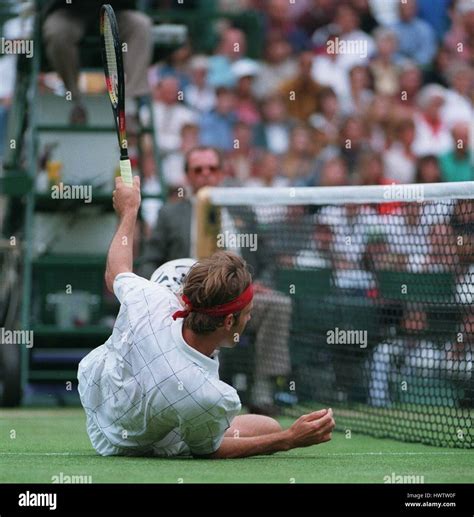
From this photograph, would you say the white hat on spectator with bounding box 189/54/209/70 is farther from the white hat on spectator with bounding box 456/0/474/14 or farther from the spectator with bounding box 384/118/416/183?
the white hat on spectator with bounding box 456/0/474/14

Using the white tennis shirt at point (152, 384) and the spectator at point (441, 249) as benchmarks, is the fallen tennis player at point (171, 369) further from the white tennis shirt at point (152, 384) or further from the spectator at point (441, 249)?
the spectator at point (441, 249)

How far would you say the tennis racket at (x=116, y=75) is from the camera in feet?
20.8

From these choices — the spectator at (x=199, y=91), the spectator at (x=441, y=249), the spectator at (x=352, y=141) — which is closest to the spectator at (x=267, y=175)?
the spectator at (x=352, y=141)

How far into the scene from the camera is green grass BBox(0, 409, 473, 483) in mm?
5219

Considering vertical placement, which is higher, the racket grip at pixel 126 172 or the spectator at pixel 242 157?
the spectator at pixel 242 157

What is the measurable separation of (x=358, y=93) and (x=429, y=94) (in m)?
0.80

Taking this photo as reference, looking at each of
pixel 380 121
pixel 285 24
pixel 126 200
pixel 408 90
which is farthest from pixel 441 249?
pixel 285 24

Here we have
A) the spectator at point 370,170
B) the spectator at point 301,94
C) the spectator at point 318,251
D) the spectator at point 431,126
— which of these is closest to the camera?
the spectator at point 318,251

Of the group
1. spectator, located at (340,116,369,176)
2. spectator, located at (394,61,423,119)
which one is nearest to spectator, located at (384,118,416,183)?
spectator, located at (394,61,423,119)

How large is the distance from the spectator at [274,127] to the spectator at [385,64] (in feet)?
3.52

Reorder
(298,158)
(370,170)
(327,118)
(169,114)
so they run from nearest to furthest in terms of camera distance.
Answer: (370,170) < (298,158) < (169,114) < (327,118)

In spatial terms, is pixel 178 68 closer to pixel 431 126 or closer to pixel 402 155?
pixel 402 155

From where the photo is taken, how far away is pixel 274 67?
15.4m

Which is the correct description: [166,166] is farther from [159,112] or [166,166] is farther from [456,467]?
[456,467]
